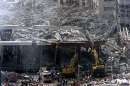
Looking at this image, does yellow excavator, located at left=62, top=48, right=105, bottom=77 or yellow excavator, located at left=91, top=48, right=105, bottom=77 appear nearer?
yellow excavator, located at left=62, top=48, right=105, bottom=77

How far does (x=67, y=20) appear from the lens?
1922 centimetres

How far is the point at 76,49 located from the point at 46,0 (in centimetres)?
948

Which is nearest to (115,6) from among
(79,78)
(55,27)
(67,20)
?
(67,20)

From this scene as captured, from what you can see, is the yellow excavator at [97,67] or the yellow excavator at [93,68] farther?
the yellow excavator at [97,67]

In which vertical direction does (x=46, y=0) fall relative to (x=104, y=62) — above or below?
above

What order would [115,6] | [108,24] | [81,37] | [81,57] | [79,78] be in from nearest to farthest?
[79,78]
[81,57]
[81,37]
[108,24]
[115,6]

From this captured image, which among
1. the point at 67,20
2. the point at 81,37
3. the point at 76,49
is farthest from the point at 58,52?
the point at 67,20

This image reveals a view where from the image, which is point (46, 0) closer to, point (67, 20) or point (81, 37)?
point (67, 20)

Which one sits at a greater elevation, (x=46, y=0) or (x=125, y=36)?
(x=46, y=0)

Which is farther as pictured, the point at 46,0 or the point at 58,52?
the point at 46,0

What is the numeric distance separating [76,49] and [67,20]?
702cm

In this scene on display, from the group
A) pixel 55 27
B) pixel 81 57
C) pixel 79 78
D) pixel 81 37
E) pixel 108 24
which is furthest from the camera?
pixel 108 24

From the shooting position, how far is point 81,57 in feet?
40.1

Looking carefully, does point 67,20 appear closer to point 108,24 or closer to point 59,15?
point 59,15
